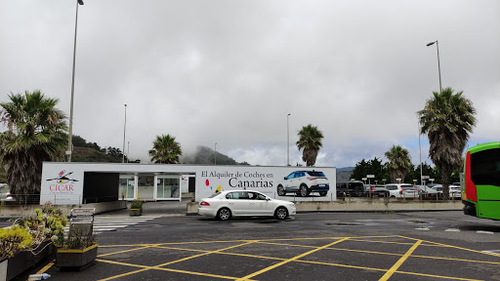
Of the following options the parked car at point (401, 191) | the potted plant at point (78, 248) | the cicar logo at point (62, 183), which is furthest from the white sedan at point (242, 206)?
the parked car at point (401, 191)

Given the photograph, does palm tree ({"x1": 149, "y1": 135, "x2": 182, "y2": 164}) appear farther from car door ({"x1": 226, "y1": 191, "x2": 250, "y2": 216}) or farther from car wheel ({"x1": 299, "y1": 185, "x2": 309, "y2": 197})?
car door ({"x1": 226, "y1": 191, "x2": 250, "y2": 216})

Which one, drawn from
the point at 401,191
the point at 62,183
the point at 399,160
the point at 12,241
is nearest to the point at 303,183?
the point at 401,191

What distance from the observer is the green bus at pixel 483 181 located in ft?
43.8

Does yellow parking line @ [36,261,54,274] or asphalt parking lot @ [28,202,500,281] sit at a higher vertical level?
yellow parking line @ [36,261,54,274]

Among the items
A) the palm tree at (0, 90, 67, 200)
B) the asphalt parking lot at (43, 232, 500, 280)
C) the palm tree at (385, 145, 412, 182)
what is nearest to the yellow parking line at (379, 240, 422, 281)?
the asphalt parking lot at (43, 232, 500, 280)

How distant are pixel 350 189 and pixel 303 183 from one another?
32.2 feet

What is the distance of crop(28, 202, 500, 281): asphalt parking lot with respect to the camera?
6.70 metres

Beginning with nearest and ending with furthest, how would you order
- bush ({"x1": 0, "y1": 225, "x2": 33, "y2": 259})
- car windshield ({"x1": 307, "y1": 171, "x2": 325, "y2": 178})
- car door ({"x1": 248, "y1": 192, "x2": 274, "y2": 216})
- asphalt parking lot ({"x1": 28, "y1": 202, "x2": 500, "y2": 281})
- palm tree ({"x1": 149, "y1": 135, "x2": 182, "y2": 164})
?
bush ({"x1": 0, "y1": 225, "x2": 33, "y2": 259}) < asphalt parking lot ({"x1": 28, "y1": 202, "x2": 500, "y2": 281}) < car door ({"x1": 248, "y1": 192, "x2": 274, "y2": 216}) < car windshield ({"x1": 307, "y1": 171, "x2": 325, "y2": 178}) < palm tree ({"x1": 149, "y1": 135, "x2": 182, "y2": 164})

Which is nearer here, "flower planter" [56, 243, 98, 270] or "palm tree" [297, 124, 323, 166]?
"flower planter" [56, 243, 98, 270]

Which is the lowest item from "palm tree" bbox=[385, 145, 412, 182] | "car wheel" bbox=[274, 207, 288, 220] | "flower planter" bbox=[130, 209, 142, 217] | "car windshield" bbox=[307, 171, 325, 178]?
"flower planter" bbox=[130, 209, 142, 217]

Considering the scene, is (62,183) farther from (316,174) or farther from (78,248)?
(316,174)

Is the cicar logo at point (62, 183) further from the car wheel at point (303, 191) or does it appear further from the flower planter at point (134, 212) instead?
the car wheel at point (303, 191)

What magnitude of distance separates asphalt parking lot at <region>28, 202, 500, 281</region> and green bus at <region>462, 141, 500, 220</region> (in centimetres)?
108

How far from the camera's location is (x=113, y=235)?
12.0 m
